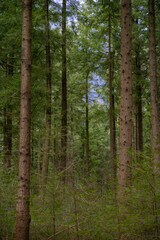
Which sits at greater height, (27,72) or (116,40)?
(116,40)

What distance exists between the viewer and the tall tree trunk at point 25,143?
5.25m

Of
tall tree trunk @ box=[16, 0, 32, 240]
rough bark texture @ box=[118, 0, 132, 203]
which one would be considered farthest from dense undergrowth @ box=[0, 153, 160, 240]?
rough bark texture @ box=[118, 0, 132, 203]

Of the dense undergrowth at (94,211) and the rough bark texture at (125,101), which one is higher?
the rough bark texture at (125,101)

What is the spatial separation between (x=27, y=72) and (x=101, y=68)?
9.99 metres

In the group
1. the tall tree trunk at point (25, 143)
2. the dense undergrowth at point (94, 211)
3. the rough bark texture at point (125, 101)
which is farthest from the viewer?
the rough bark texture at point (125, 101)

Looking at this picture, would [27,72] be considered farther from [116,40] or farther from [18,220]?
[116,40]

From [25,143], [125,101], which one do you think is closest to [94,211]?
[25,143]

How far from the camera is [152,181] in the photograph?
12.8 feet

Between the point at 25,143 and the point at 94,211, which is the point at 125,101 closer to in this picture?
the point at 25,143

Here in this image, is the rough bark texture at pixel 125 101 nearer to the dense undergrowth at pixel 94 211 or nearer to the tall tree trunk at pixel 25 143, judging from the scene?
the dense undergrowth at pixel 94 211

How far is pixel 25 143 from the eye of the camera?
5.57m

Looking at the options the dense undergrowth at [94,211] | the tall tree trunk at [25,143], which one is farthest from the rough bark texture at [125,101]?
the tall tree trunk at [25,143]

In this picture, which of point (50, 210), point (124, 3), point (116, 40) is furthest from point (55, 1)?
point (50, 210)

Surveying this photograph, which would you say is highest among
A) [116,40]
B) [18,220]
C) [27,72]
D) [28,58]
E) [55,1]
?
[55,1]
